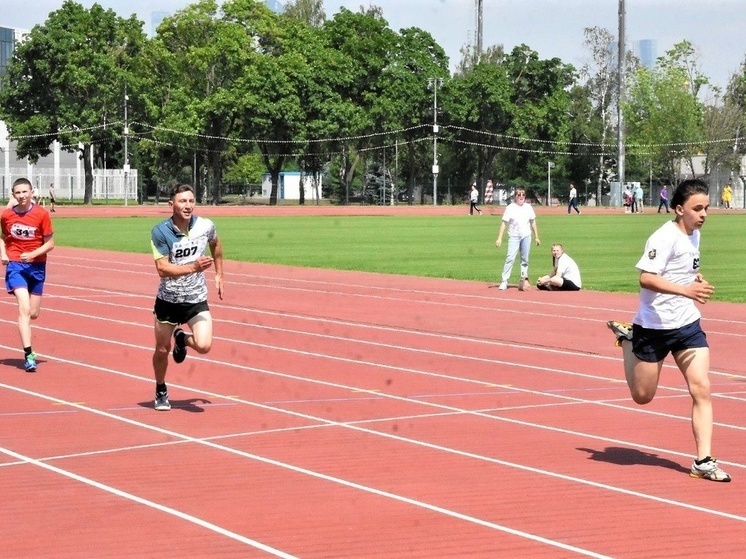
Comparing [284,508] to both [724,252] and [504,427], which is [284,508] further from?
[724,252]

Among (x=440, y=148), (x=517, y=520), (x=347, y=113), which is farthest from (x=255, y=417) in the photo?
(x=440, y=148)

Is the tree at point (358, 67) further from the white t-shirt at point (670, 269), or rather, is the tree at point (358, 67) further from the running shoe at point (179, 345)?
the white t-shirt at point (670, 269)

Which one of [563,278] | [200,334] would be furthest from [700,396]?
[563,278]

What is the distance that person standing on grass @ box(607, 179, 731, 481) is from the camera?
823cm

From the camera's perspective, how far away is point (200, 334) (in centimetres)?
1070

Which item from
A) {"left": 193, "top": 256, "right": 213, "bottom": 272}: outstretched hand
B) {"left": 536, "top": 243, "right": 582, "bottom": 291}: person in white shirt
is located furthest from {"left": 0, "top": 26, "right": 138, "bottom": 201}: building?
{"left": 193, "top": 256, "right": 213, "bottom": 272}: outstretched hand

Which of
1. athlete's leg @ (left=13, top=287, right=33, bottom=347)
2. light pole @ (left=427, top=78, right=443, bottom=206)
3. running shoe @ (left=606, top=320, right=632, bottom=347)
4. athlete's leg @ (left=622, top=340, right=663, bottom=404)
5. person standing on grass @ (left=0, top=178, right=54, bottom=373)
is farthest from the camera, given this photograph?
light pole @ (left=427, top=78, right=443, bottom=206)

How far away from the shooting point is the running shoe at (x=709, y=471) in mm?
8039

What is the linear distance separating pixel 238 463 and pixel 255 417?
5.93ft

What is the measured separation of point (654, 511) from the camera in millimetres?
7324

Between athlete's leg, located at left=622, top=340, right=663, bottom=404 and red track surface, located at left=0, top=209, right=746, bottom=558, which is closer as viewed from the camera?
red track surface, located at left=0, top=209, right=746, bottom=558

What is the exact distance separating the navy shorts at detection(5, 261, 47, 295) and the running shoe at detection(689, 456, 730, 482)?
7.45 metres

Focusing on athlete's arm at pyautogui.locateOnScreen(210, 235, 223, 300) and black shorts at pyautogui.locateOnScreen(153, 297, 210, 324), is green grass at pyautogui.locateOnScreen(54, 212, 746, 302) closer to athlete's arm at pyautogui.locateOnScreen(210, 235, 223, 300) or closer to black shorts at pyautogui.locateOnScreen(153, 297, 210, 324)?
athlete's arm at pyautogui.locateOnScreen(210, 235, 223, 300)

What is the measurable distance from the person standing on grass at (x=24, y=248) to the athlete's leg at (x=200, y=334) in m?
2.94
